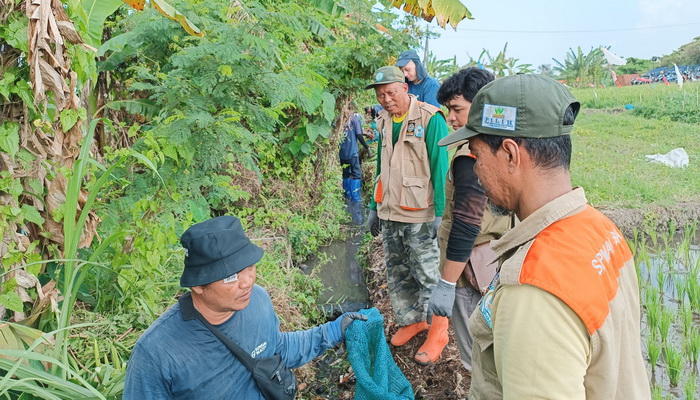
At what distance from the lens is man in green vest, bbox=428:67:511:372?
8.77ft

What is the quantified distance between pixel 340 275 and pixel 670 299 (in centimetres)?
313

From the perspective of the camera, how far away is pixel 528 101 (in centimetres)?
116

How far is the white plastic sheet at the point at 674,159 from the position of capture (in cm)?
920

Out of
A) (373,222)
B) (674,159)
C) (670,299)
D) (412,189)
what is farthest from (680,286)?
(674,159)

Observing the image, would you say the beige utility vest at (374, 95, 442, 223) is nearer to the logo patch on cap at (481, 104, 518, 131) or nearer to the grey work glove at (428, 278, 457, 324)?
the grey work glove at (428, 278, 457, 324)

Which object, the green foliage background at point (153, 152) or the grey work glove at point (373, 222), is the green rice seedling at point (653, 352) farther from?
the green foliage background at point (153, 152)

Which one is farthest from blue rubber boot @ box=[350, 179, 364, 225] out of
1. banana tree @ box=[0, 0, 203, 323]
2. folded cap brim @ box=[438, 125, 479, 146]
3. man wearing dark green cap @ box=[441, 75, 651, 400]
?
man wearing dark green cap @ box=[441, 75, 651, 400]

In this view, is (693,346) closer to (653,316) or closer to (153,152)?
(653,316)

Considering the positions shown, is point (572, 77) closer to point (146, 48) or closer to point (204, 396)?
point (146, 48)

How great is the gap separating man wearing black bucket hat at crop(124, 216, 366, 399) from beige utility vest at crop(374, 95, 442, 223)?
5.37 ft

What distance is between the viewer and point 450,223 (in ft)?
9.40

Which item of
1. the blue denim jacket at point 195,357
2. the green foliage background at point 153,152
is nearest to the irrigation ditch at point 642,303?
the green foliage background at point 153,152

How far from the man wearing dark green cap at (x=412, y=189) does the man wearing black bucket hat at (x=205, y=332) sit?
1.67m

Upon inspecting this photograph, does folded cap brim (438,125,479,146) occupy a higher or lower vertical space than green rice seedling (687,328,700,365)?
higher
